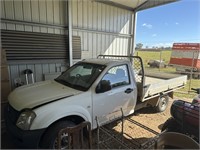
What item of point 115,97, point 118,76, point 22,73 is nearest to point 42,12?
point 22,73

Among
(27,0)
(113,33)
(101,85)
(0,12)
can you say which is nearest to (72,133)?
(101,85)

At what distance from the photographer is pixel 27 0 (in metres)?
4.44

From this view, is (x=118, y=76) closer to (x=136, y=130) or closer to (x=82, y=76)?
(x=82, y=76)

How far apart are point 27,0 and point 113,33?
3622 mm

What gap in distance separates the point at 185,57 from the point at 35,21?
40.8 feet

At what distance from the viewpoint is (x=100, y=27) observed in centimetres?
632

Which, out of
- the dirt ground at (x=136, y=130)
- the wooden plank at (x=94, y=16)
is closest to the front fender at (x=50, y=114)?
the dirt ground at (x=136, y=130)

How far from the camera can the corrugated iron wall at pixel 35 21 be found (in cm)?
419

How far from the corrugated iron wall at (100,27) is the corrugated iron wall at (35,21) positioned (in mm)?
595

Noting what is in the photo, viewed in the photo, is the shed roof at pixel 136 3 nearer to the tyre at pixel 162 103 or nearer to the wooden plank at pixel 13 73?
the tyre at pixel 162 103

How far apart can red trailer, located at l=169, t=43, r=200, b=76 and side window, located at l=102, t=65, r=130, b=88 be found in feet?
34.5

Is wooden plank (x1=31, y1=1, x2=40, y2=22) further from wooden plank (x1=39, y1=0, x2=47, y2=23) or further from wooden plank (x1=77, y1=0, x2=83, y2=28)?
wooden plank (x1=77, y1=0, x2=83, y2=28)

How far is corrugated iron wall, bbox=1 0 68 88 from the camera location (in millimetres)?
4188

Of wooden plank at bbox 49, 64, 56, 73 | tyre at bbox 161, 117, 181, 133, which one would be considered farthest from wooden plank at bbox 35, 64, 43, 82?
tyre at bbox 161, 117, 181, 133
